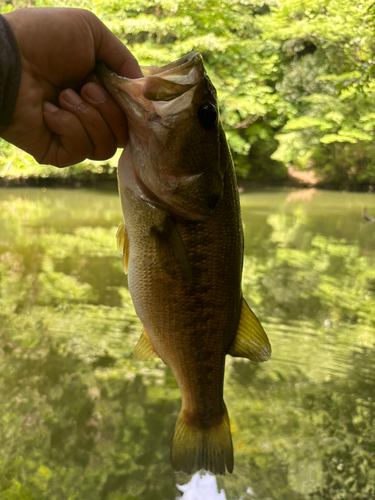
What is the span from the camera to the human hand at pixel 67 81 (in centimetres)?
151

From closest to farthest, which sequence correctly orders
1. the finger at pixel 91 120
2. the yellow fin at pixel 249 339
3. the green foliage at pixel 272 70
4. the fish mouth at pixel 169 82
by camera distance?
the fish mouth at pixel 169 82 → the finger at pixel 91 120 → the yellow fin at pixel 249 339 → the green foliage at pixel 272 70

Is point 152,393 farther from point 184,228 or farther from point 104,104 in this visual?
point 104,104

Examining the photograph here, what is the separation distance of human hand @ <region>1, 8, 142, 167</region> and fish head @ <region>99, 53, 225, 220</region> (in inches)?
5.9

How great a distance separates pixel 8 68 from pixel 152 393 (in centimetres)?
288

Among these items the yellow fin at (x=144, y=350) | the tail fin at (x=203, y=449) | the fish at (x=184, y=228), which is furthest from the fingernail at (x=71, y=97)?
the tail fin at (x=203, y=449)

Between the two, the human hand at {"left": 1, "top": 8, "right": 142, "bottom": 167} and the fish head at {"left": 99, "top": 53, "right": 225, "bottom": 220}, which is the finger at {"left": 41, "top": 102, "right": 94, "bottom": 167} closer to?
the human hand at {"left": 1, "top": 8, "right": 142, "bottom": 167}

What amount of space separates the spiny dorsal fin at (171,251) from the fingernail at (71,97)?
0.54 m

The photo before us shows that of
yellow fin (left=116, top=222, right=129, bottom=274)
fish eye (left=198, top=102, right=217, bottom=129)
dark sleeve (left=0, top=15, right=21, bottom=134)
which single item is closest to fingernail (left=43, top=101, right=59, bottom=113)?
dark sleeve (left=0, top=15, right=21, bottom=134)

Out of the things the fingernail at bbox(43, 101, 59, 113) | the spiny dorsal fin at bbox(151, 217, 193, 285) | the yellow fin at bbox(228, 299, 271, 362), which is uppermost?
the fingernail at bbox(43, 101, 59, 113)

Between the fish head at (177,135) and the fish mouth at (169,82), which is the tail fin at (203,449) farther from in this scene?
the fish mouth at (169,82)

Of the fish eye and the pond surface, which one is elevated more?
the fish eye

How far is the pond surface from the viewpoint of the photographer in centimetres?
291

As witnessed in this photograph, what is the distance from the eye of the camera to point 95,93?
1515 millimetres

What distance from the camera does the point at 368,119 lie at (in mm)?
18734
